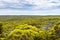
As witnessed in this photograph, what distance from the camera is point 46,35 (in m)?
38.0

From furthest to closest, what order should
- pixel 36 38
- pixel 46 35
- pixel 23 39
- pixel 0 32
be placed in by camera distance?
pixel 0 32 → pixel 46 35 → pixel 36 38 → pixel 23 39

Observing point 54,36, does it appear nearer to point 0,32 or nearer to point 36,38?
point 36,38

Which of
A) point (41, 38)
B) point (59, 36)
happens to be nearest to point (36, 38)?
point (41, 38)

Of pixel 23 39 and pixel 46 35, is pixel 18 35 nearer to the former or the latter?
pixel 23 39

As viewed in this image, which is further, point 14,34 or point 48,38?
point 48,38

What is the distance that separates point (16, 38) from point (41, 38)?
6.60 m

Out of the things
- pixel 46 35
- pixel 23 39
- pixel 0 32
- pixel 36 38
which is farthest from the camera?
pixel 0 32

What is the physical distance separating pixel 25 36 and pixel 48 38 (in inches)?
267

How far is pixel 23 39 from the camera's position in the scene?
100ft

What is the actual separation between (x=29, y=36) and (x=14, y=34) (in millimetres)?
2308

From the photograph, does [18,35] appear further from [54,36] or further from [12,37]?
[54,36]

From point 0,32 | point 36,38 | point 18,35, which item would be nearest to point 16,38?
point 18,35

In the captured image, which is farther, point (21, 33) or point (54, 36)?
point (54, 36)

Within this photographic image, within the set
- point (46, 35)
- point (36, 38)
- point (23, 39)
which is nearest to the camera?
A: point (23, 39)
